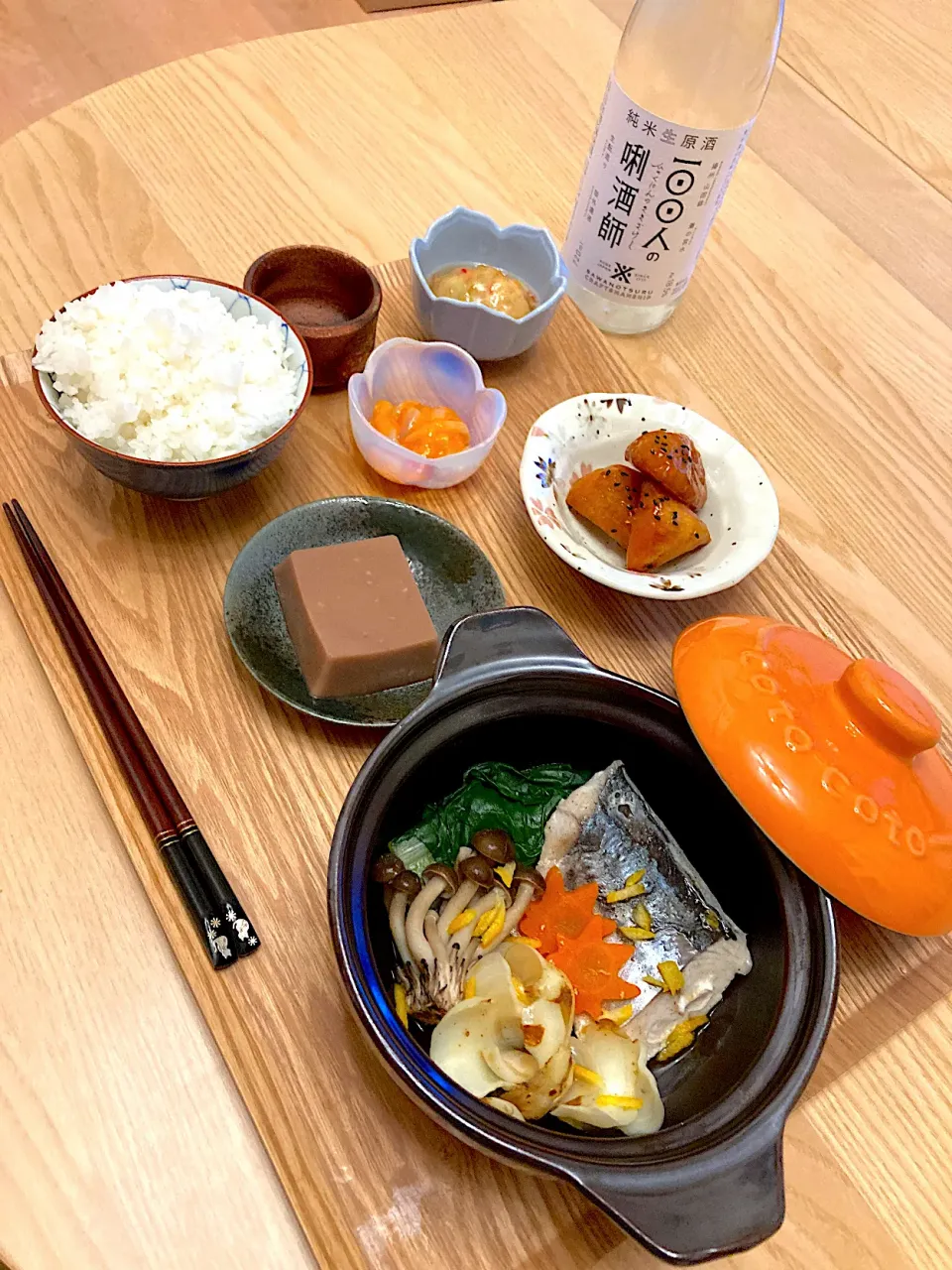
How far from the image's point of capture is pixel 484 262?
136 centimetres

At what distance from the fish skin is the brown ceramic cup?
63 cm

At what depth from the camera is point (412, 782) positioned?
0.81 meters

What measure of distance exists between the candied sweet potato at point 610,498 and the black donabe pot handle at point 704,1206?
2.21ft

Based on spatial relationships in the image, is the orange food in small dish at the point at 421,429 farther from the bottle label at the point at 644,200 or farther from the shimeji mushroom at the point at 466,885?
the shimeji mushroom at the point at 466,885

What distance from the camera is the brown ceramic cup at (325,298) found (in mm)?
1163

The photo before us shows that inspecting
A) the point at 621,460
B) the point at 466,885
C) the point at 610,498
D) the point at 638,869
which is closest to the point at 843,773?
the point at 638,869

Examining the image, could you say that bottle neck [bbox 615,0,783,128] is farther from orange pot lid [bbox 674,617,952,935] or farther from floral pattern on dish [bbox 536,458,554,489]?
orange pot lid [bbox 674,617,952,935]

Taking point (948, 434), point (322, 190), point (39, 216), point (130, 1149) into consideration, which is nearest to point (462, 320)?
point (322, 190)

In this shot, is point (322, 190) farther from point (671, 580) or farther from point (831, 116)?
point (831, 116)

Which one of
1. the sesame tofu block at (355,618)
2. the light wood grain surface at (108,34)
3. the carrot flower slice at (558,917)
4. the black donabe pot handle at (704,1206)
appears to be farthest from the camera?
the light wood grain surface at (108,34)

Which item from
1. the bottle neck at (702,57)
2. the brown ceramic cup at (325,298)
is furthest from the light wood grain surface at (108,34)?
the brown ceramic cup at (325,298)

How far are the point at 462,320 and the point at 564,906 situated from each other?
2.51ft

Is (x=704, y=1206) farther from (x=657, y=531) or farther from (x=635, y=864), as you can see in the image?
(x=657, y=531)

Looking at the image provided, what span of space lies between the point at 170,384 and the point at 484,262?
0.55 metres
